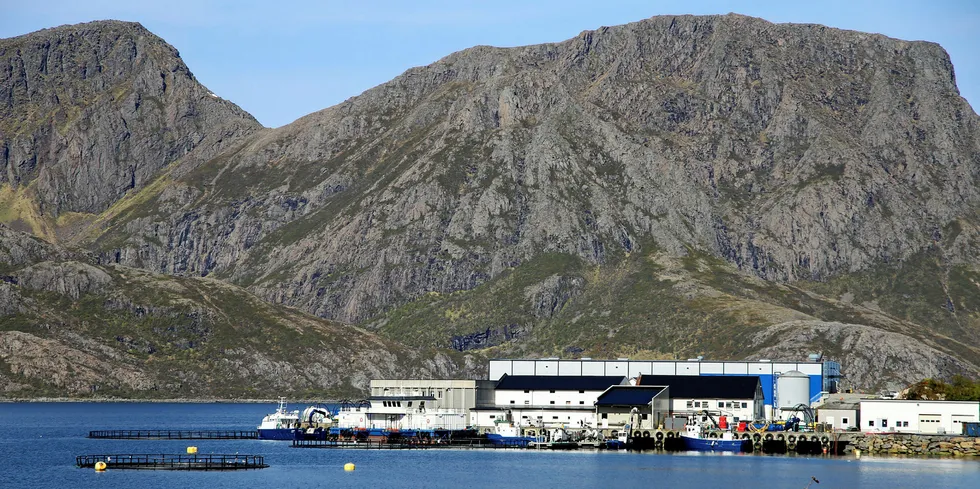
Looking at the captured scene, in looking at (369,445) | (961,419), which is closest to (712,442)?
(961,419)

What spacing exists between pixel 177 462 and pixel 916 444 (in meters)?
86.6

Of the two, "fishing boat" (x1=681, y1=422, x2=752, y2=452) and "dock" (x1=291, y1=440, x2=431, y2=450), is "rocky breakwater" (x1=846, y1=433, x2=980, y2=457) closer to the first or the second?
"fishing boat" (x1=681, y1=422, x2=752, y2=452)

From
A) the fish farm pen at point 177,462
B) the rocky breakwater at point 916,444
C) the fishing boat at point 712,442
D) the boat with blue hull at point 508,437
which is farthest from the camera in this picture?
the boat with blue hull at point 508,437

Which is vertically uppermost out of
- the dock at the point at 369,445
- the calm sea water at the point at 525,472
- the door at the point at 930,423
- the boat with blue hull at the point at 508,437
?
the door at the point at 930,423

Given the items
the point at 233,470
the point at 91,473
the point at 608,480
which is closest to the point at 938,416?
the point at 608,480

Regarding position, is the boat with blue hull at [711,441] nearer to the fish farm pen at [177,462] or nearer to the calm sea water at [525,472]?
the calm sea water at [525,472]

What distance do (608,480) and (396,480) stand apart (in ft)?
69.1

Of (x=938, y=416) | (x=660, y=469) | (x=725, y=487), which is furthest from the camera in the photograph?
(x=938, y=416)

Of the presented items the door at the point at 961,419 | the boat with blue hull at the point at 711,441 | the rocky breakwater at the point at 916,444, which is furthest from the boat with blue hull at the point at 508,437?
the door at the point at 961,419

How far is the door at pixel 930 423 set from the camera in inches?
7382

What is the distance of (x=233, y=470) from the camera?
527 ft

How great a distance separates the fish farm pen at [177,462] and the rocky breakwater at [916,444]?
237ft

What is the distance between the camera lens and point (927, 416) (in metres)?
189

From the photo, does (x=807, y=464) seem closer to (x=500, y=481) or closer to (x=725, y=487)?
(x=725, y=487)
